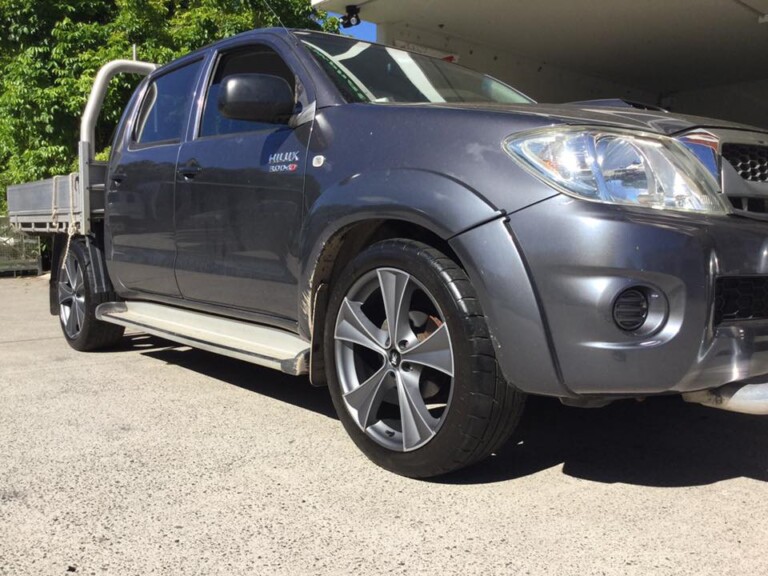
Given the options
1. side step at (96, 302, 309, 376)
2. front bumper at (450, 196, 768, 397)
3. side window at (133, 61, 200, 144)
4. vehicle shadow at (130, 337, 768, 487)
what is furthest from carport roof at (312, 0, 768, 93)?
front bumper at (450, 196, 768, 397)

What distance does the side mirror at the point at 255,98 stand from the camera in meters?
3.15

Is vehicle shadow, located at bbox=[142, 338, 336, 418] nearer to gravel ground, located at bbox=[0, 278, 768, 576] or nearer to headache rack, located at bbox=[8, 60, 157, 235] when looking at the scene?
gravel ground, located at bbox=[0, 278, 768, 576]

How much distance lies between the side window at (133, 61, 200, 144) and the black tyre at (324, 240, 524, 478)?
6.23ft

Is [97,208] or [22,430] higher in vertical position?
[97,208]

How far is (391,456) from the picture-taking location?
9.05ft

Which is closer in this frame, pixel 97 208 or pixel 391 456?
pixel 391 456

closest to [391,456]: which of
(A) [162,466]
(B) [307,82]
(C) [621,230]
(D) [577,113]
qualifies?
(A) [162,466]

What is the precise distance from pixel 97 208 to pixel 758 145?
4228mm

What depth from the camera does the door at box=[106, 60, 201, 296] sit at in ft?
13.8

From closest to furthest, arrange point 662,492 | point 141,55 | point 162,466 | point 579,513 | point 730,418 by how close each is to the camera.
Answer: point 579,513 → point 662,492 → point 162,466 → point 730,418 → point 141,55

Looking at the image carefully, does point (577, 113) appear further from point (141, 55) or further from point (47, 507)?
point (141, 55)

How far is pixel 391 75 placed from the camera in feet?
11.6

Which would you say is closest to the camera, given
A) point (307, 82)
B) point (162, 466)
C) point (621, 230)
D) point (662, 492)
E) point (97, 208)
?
point (621, 230)

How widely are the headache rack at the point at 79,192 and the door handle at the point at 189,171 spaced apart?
146cm
